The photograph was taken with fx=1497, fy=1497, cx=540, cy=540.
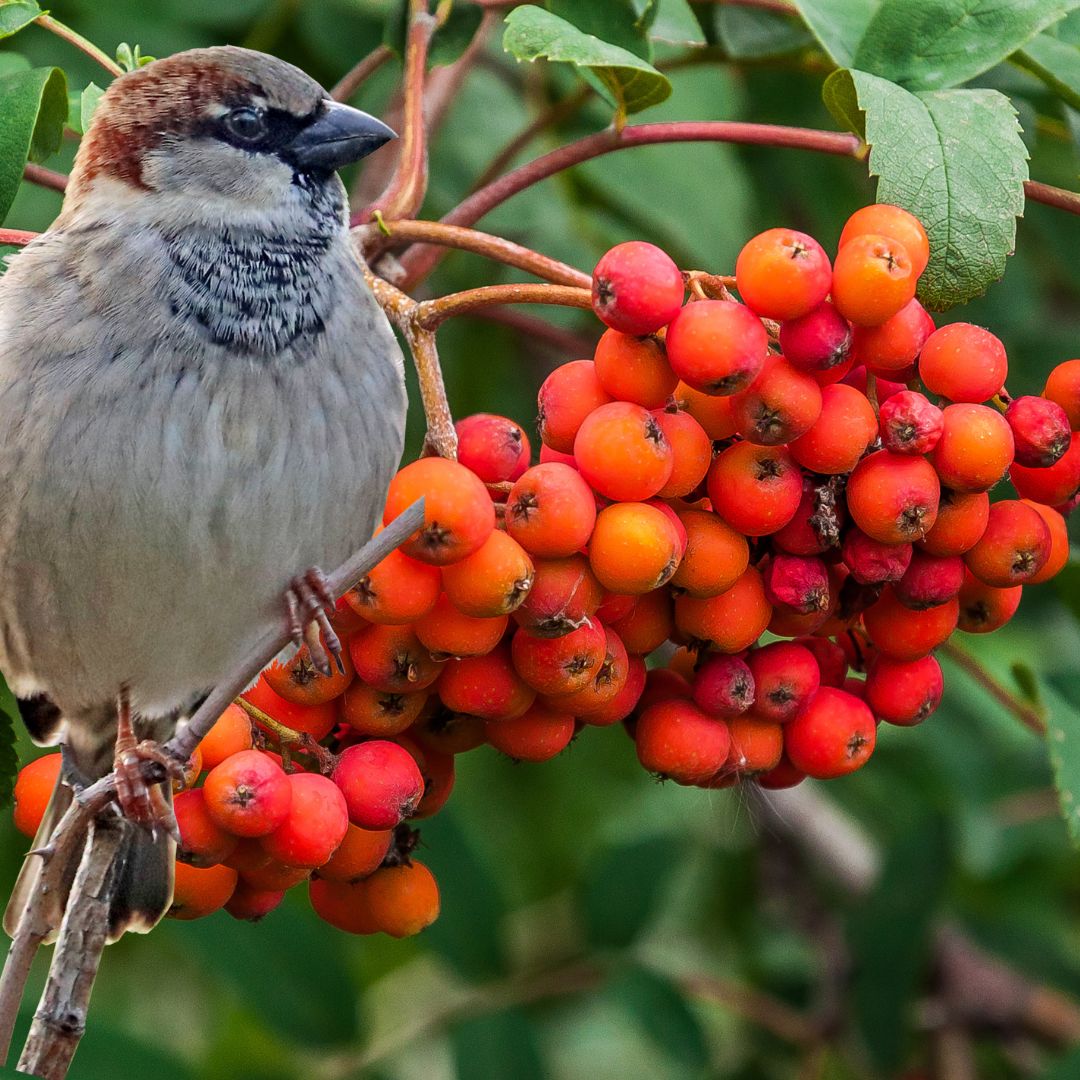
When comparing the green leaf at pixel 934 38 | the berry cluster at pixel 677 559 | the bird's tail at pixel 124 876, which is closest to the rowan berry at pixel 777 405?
the berry cluster at pixel 677 559

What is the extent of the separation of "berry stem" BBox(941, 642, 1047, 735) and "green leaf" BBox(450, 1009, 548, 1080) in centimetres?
99

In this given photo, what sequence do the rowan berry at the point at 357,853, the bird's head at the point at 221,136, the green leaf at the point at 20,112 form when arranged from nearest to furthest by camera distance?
the rowan berry at the point at 357,853 → the green leaf at the point at 20,112 → the bird's head at the point at 221,136

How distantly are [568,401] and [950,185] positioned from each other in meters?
0.50

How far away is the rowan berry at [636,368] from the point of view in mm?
1545

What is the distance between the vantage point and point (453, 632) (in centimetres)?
156

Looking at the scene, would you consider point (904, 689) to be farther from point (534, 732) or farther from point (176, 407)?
point (176, 407)

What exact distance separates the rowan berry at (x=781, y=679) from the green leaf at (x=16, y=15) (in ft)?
3.88

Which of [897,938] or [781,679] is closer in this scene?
[781,679]

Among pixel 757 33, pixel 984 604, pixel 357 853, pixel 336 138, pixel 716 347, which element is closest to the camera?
pixel 716 347

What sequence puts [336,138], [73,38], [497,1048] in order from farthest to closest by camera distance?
1. [497,1048]
2. [336,138]
3. [73,38]

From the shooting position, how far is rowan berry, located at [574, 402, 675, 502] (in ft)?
4.87

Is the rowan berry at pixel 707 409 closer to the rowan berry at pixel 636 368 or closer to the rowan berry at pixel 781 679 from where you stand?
the rowan berry at pixel 636 368

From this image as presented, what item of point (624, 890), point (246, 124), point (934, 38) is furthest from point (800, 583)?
point (624, 890)

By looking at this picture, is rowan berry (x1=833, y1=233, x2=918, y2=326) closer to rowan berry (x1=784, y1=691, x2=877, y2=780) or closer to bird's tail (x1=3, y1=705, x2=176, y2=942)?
rowan berry (x1=784, y1=691, x2=877, y2=780)
